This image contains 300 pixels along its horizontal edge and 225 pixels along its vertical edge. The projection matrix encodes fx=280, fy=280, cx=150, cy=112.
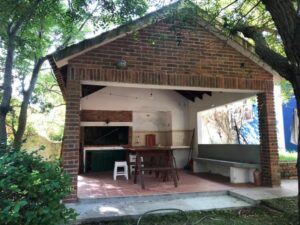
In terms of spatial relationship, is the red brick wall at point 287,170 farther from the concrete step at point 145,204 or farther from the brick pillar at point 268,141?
the concrete step at point 145,204

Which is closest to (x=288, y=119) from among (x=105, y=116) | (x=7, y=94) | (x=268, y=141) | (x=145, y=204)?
(x=268, y=141)

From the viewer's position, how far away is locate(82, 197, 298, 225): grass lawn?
4727mm

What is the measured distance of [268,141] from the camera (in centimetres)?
727

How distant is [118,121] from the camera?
10.9 m

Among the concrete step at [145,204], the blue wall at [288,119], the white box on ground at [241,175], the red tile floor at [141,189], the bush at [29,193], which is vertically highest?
the blue wall at [288,119]

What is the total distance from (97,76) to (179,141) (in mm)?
6164

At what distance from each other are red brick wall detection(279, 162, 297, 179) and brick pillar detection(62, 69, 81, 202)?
6080 millimetres

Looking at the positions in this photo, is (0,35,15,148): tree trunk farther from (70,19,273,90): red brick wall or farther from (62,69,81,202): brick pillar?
(70,19,273,90): red brick wall

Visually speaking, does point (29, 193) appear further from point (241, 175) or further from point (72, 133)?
point (241, 175)

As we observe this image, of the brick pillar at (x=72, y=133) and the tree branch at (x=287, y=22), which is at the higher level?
the tree branch at (x=287, y=22)

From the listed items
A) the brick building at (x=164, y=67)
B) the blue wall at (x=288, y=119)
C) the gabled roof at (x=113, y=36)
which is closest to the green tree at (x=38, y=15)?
the gabled roof at (x=113, y=36)

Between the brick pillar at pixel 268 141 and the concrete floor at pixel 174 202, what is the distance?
0.37 m

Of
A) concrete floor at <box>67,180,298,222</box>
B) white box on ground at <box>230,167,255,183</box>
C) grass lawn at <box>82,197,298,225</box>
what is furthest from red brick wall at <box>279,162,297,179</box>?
grass lawn at <box>82,197,298,225</box>

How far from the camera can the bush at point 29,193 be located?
2.46 m
